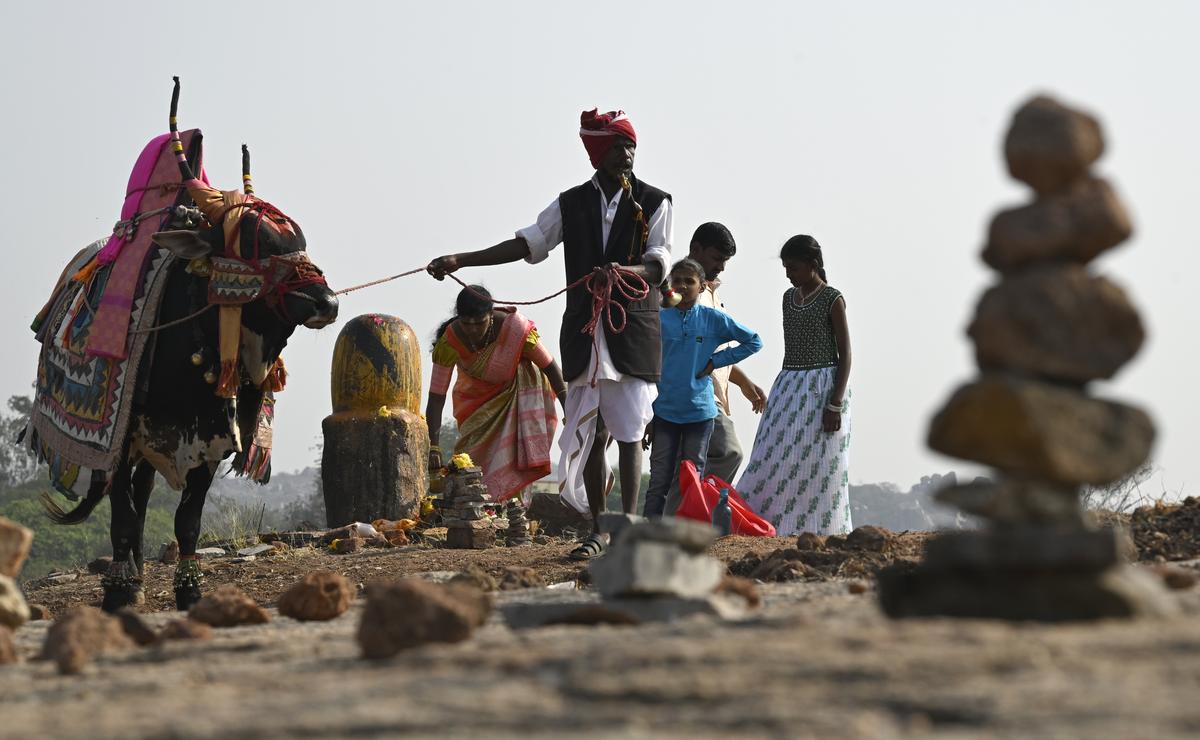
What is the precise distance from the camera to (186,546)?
23.9ft

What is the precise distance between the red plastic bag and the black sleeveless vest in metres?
0.80

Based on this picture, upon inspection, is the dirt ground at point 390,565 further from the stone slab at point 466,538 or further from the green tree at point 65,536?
the green tree at point 65,536

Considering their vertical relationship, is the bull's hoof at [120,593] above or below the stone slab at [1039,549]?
below

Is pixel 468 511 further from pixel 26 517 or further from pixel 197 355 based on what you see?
pixel 26 517

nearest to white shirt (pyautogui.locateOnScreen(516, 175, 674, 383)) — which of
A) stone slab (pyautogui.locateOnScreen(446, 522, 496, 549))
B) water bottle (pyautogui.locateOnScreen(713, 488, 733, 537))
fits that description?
water bottle (pyautogui.locateOnScreen(713, 488, 733, 537))

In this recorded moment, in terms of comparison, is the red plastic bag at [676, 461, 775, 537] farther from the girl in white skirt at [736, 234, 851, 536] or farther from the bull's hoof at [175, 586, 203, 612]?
the bull's hoof at [175, 586, 203, 612]

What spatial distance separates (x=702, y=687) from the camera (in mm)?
2734

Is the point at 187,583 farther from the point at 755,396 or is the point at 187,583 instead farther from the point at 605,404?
the point at 755,396

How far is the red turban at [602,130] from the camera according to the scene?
8.13 m

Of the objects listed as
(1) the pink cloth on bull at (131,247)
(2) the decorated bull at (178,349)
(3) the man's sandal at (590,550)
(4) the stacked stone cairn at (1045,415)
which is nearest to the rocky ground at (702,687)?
(4) the stacked stone cairn at (1045,415)

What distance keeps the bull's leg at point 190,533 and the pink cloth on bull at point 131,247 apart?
0.71 m

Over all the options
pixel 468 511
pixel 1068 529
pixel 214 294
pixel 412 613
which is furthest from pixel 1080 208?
pixel 468 511

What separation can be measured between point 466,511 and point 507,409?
0.96 metres

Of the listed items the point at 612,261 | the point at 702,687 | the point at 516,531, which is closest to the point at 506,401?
the point at 516,531
